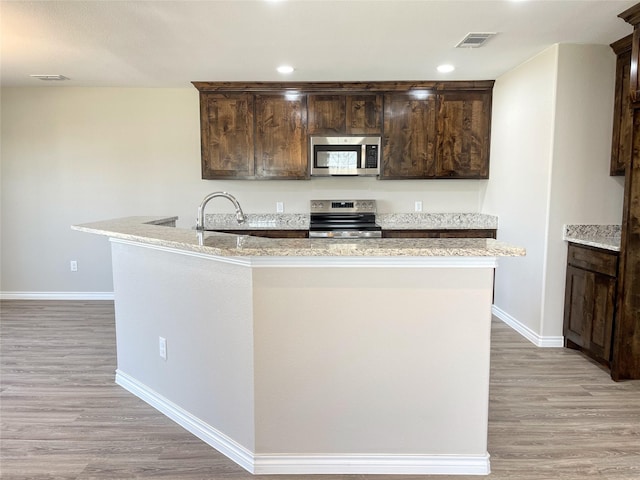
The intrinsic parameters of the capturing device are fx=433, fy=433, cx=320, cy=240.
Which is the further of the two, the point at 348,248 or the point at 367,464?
the point at 367,464

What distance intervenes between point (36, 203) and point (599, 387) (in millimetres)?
5779

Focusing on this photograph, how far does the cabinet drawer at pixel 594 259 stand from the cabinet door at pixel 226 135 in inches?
126

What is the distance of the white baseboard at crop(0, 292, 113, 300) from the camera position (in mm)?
5125

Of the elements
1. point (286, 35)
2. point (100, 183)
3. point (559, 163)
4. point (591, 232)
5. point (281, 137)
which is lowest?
point (591, 232)

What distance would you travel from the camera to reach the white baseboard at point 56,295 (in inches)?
202

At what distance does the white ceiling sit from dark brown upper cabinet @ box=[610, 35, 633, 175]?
16 cm

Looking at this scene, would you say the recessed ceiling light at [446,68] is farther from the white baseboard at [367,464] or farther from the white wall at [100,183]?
the white baseboard at [367,464]

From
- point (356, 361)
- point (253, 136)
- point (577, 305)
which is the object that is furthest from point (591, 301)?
point (253, 136)

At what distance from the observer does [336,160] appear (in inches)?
185

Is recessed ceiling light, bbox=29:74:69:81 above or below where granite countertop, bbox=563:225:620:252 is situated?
above

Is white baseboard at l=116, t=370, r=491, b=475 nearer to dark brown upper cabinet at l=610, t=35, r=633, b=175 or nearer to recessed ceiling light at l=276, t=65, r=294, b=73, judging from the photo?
dark brown upper cabinet at l=610, t=35, r=633, b=175

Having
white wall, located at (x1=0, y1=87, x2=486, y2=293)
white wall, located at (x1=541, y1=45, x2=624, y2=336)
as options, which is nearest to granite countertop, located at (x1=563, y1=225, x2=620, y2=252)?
white wall, located at (x1=541, y1=45, x2=624, y2=336)

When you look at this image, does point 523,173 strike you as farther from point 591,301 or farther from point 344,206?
point 344,206

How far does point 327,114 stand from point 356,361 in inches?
131
